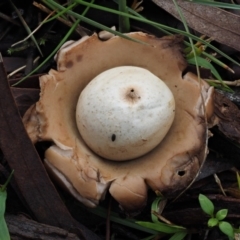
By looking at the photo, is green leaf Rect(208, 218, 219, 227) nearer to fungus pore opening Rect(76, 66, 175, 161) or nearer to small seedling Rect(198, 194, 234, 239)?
small seedling Rect(198, 194, 234, 239)

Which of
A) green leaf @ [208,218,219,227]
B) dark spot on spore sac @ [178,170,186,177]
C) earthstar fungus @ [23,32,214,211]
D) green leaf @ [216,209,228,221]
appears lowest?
green leaf @ [208,218,219,227]

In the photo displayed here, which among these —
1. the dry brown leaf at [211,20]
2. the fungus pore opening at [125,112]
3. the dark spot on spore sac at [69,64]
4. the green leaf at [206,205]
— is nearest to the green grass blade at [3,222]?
the fungus pore opening at [125,112]

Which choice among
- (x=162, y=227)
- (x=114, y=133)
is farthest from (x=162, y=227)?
Answer: (x=114, y=133)

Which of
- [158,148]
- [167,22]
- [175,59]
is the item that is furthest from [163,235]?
[167,22]

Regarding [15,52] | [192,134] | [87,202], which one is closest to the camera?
[87,202]

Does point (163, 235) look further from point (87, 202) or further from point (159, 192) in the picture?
point (87, 202)

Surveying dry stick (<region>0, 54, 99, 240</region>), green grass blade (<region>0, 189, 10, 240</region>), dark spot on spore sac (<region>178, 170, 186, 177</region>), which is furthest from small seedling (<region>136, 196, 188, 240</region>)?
green grass blade (<region>0, 189, 10, 240</region>)
